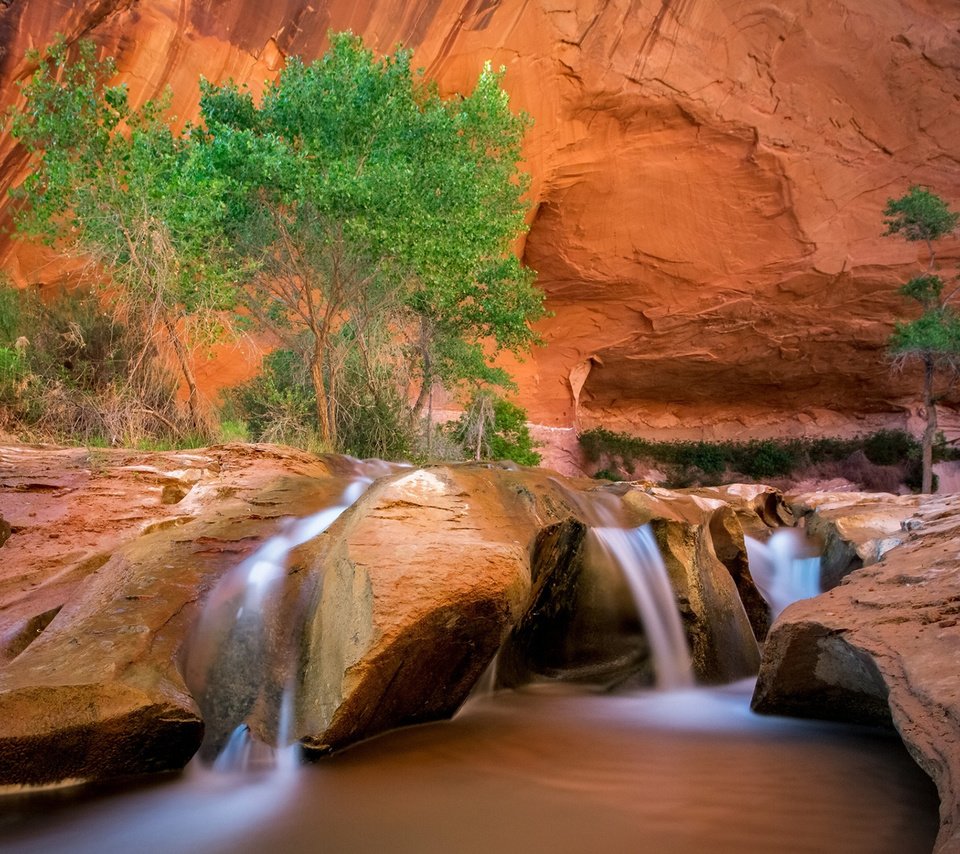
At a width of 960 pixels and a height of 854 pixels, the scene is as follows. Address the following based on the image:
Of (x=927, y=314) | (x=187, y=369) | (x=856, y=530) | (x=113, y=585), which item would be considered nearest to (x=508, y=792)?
(x=113, y=585)

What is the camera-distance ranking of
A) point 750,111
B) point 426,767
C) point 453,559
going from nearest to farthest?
1. point 426,767
2. point 453,559
3. point 750,111

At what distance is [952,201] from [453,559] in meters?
23.6

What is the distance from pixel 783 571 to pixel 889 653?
16.9 ft

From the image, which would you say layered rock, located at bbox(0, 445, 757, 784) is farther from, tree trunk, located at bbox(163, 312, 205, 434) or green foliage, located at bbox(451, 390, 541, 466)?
green foliage, located at bbox(451, 390, 541, 466)

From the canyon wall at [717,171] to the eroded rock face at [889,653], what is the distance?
1623 cm

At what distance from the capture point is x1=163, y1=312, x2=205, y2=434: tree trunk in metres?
9.34

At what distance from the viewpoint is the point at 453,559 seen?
3.83 metres

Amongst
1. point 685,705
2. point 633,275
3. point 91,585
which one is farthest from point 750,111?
point 91,585

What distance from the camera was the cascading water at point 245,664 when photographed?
350 centimetres

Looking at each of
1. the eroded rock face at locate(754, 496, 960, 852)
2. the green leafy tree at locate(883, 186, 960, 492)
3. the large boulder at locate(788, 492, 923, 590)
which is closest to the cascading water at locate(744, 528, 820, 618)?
the large boulder at locate(788, 492, 923, 590)

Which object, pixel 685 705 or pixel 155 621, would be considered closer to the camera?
pixel 155 621

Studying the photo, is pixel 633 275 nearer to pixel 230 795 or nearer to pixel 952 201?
pixel 952 201

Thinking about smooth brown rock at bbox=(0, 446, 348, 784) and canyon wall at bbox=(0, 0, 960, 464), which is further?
canyon wall at bbox=(0, 0, 960, 464)

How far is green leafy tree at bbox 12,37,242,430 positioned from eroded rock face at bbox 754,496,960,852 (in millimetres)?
7376
